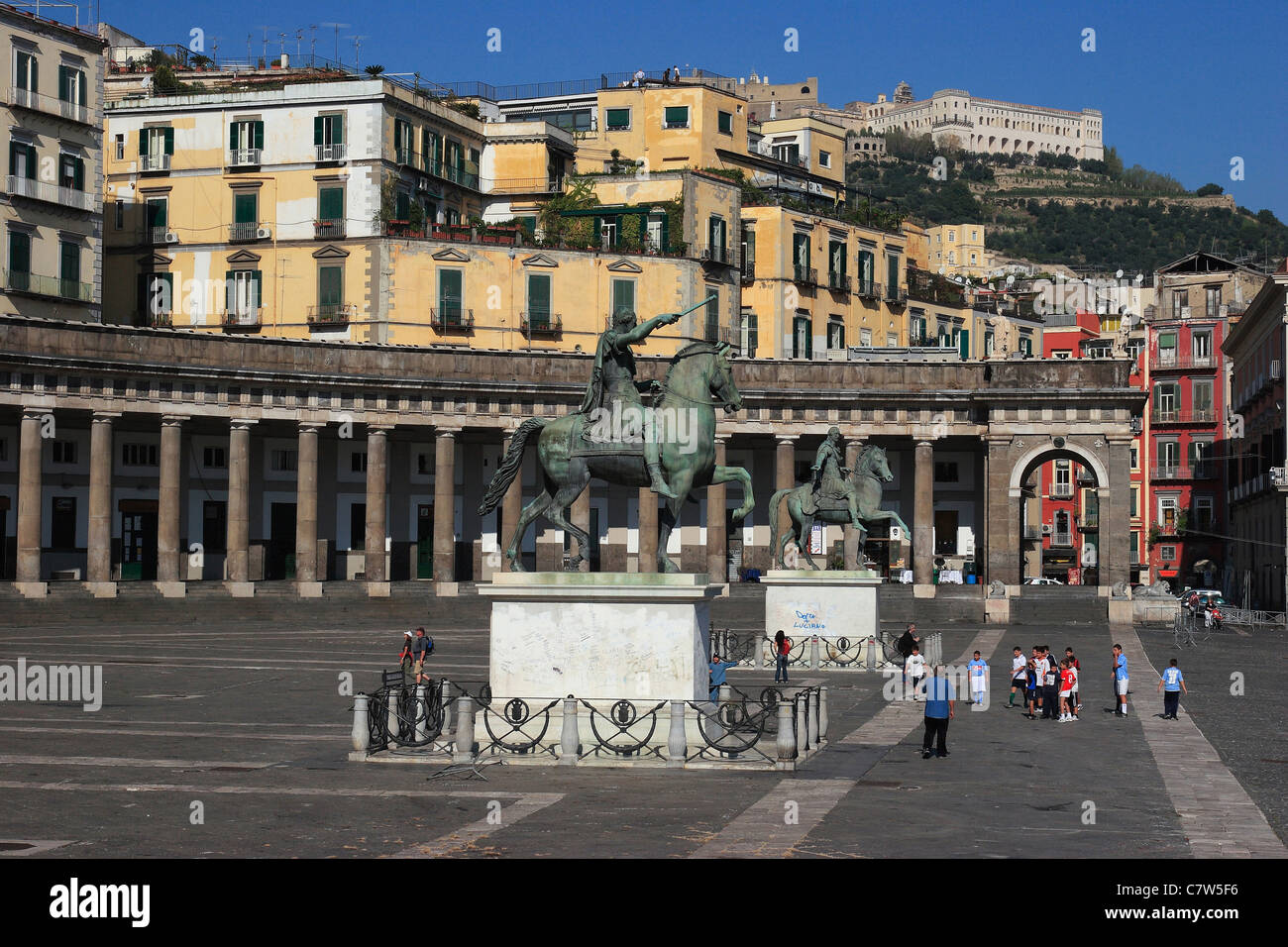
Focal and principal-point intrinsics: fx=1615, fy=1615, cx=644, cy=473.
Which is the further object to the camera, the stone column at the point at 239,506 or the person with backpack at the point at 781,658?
the stone column at the point at 239,506

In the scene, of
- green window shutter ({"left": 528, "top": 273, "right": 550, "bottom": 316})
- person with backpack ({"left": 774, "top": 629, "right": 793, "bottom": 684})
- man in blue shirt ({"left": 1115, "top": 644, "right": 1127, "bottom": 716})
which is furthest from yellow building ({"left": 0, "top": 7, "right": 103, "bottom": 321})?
man in blue shirt ({"left": 1115, "top": 644, "right": 1127, "bottom": 716})

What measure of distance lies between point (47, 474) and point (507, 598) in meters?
51.5

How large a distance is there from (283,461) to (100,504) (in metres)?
14.1

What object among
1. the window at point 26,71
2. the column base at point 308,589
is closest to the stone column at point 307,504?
the column base at point 308,589

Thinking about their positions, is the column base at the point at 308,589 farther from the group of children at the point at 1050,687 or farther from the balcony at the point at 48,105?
the group of children at the point at 1050,687

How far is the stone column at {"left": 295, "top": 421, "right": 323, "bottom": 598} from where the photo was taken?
7169cm

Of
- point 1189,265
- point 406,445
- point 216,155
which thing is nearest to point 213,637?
point 406,445

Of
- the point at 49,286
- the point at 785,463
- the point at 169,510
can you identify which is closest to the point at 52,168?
the point at 49,286

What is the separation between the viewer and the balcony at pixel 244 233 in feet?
269

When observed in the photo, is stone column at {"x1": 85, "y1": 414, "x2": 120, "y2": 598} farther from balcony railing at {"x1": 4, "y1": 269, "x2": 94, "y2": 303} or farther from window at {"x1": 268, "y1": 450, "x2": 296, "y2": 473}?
window at {"x1": 268, "y1": 450, "x2": 296, "y2": 473}

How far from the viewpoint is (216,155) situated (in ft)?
272

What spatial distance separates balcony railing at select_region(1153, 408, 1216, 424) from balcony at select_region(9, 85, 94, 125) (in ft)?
230

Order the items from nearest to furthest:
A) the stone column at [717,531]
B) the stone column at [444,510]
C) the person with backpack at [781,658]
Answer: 1. the person with backpack at [781,658]
2. the stone column at [444,510]
3. the stone column at [717,531]

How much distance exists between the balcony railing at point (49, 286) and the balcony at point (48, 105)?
7.28m
